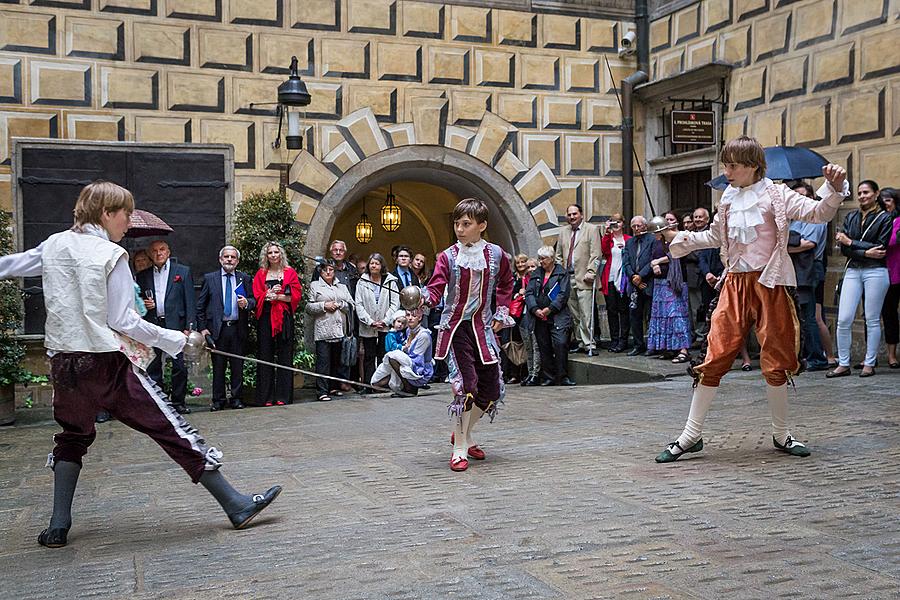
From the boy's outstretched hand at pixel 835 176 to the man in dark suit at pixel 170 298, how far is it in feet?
22.0

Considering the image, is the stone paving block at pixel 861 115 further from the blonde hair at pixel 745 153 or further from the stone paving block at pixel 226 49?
the stone paving block at pixel 226 49

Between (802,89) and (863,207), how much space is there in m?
2.38

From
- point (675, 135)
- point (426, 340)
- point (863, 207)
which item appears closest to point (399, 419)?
point (426, 340)

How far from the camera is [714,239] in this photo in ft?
18.6

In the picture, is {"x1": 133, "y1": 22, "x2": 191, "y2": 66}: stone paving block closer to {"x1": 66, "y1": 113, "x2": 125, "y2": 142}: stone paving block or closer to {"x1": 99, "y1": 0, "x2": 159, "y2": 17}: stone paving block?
{"x1": 99, "y1": 0, "x2": 159, "y2": 17}: stone paving block

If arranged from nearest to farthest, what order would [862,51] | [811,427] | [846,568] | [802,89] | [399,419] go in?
[846,568]
[811,427]
[399,419]
[862,51]
[802,89]

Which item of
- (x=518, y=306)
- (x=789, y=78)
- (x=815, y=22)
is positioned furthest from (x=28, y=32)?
(x=815, y=22)

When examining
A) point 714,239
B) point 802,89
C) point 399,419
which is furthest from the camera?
point 802,89

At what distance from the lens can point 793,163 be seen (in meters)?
10.1

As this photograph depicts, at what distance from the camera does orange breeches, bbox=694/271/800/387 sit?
547 cm

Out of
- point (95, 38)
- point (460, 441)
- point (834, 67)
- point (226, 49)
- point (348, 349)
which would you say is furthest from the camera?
point (226, 49)

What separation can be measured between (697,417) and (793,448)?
560mm

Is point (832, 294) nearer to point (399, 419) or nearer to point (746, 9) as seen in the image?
point (746, 9)

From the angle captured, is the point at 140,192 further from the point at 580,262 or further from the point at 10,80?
the point at 580,262
